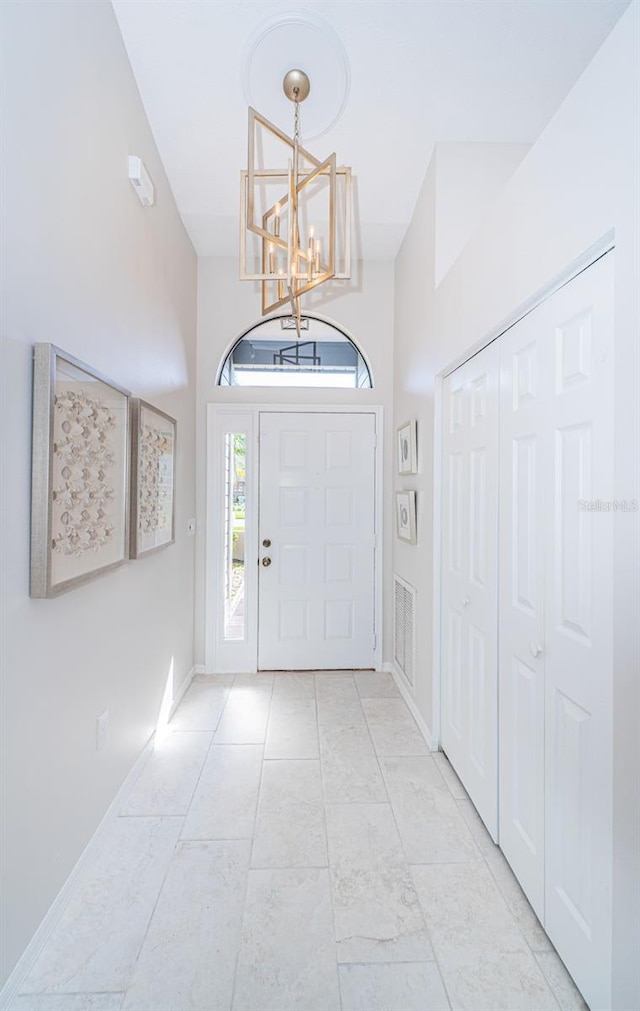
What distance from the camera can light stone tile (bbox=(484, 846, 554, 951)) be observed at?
1.41 meters

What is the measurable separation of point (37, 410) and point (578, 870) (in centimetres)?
189

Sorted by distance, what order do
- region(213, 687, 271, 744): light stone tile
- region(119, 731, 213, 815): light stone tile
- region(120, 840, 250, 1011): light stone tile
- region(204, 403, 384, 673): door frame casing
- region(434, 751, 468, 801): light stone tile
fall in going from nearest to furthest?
1. region(120, 840, 250, 1011): light stone tile
2. region(119, 731, 213, 815): light stone tile
3. region(434, 751, 468, 801): light stone tile
4. region(213, 687, 271, 744): light stone tile
5. region(204, 403, 384, 673): door frame casing

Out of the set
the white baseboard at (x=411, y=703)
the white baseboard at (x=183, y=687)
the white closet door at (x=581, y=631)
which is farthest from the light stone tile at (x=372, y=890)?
the white baseboard at (x=183, y=687)

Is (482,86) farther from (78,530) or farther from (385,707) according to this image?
(385,707)

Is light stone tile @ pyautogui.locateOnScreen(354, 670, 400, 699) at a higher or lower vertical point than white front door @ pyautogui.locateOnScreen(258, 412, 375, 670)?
lower

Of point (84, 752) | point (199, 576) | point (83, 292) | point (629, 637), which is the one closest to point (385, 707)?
point (199, 576)

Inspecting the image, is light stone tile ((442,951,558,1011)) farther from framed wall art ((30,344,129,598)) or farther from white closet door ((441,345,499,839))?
framed wall art ((30,344,129,598))

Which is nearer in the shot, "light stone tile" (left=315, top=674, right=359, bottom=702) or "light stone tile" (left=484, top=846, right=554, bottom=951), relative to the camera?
"light stone tile" (left=484, top=846, right=554, bottom=951)

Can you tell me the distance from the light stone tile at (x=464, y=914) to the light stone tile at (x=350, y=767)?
0.45 m

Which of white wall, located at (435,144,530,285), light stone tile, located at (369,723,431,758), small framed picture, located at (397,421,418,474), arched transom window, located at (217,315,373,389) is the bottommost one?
light stone tile, located at (369,723,431,758)

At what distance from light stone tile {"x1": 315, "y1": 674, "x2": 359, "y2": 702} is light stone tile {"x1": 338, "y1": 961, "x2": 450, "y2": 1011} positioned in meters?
1.76

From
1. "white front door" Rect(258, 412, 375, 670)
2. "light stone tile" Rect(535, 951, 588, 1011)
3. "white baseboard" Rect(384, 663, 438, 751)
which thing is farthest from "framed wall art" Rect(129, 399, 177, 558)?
"light stone tile" Rect(535, 951, 588, 1011)

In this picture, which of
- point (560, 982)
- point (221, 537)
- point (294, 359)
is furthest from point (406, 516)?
point (560, 982)

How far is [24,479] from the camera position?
129cm
